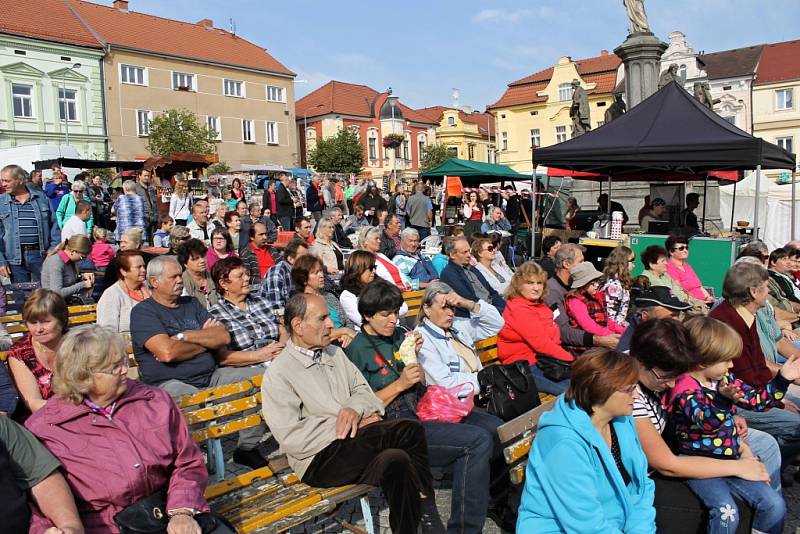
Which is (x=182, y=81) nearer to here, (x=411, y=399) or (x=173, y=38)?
(x=173, y=38)

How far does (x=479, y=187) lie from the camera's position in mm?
20844

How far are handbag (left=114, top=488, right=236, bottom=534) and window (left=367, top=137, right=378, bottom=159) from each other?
5984cm

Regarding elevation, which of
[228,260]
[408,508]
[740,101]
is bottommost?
[408,508]

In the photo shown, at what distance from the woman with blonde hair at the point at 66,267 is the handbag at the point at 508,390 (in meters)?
4.92

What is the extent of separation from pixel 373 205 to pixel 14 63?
94.7ft

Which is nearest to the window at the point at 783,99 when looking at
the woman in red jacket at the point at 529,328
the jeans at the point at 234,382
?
the woman in red jacket at the point at 529,328

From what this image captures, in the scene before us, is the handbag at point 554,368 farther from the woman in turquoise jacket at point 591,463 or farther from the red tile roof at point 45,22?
the red tile roof at point 45,22

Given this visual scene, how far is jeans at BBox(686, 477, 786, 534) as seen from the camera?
324 centimetres

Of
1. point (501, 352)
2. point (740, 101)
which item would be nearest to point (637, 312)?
point (501, 352)

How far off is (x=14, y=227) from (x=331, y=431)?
21.4 feet

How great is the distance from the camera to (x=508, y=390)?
446cm

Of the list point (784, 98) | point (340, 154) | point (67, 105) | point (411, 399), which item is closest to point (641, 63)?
point (411, 399)

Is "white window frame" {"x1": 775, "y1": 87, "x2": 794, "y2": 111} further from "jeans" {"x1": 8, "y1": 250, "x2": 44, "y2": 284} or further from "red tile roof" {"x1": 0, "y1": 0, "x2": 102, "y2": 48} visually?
"jeans" {"x1": 8, "y1": 250, "x2": 44, "y2": 284}

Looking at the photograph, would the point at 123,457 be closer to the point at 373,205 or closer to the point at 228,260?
the point at 228,260
